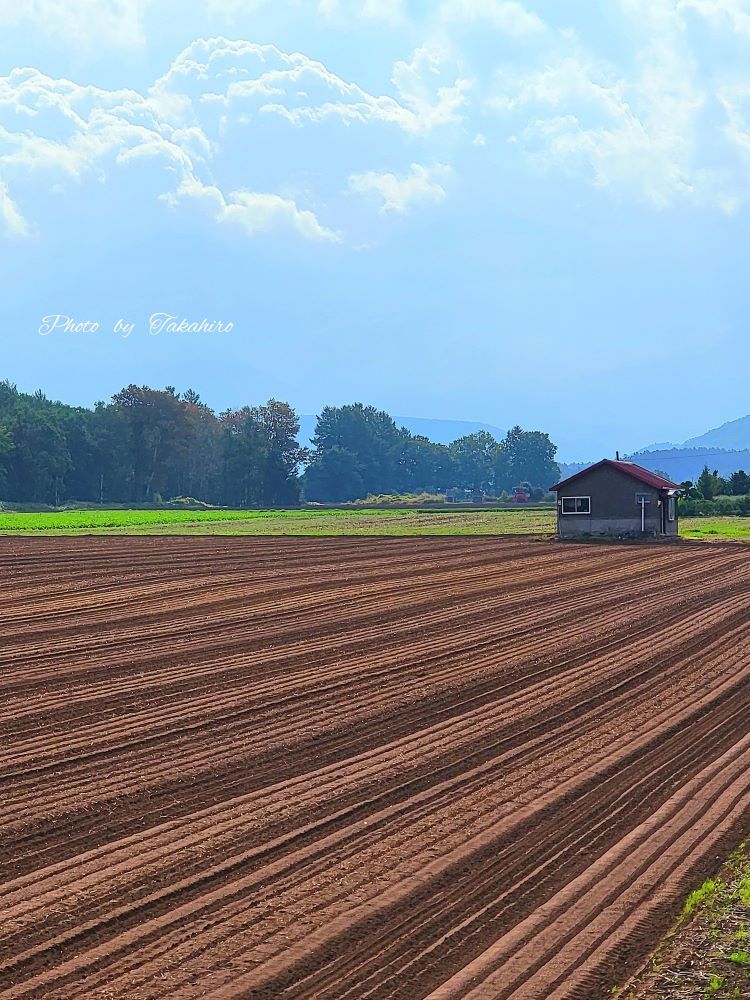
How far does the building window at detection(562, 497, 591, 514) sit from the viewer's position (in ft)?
173

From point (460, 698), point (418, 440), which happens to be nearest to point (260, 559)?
point (460, 698)

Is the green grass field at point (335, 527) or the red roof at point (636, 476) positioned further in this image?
the green grass field at point (335, 527)

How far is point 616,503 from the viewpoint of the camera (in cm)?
5212

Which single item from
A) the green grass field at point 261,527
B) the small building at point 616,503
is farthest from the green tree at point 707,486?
the small building at point 616,503

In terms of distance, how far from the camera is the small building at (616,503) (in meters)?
51.6

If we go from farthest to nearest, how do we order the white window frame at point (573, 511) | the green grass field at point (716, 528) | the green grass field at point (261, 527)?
the green grass field at point (261, 527), the green grass field at point (716, 528), the white window frame at point (573, 511)

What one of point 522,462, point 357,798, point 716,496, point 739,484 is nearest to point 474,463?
point 522,462

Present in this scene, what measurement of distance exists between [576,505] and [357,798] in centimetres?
4359

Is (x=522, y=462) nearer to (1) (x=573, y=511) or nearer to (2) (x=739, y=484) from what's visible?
(2) (x=739, y=484)

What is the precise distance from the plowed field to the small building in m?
29.7

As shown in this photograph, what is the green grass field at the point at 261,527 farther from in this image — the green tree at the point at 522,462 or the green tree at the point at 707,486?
the green tree at the point at 522,462

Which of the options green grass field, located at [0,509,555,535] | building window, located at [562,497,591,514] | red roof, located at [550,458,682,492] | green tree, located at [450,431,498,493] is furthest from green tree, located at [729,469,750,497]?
green tree, located at [450,431,498,493]

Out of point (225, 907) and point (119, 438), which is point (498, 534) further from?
point (119, 438)

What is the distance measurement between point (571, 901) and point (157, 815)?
12.3 ft
